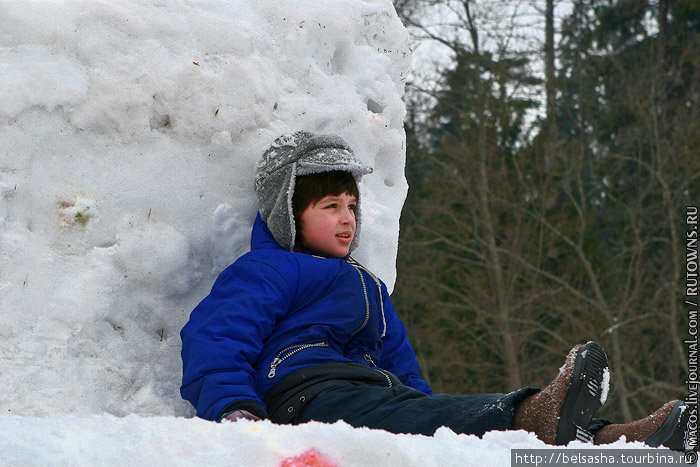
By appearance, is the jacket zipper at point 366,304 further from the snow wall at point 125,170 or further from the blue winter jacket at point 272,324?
the snow wall at point 125,170

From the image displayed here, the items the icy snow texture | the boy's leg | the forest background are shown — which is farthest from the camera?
the forest background

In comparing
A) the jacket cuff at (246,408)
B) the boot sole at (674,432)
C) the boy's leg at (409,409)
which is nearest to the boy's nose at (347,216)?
the boy's leg at (409,409)

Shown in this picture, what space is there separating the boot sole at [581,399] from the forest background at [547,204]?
37.5ft

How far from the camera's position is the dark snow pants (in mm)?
2408

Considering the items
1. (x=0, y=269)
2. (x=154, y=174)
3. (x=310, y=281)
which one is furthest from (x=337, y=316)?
(x=0, y=269)

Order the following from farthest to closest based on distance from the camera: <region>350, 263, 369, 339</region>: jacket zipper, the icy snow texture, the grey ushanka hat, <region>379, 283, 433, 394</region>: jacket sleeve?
<region>379, 283, 433, 394</region>: jacket sleeve → the grey ushanka hat → <region>350, 263, 369, 339</region>: jacket zipper → the icy snow texture

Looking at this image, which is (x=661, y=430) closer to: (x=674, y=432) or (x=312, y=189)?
(x=674, y=432)

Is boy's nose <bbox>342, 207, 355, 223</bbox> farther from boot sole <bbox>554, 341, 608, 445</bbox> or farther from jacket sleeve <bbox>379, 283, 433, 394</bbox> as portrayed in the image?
boot sole <bbox>554, 341, 608, 445</bbox>

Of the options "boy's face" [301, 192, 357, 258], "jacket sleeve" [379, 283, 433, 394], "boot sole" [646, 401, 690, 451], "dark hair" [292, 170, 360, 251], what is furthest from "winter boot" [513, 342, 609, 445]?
"dark hair" [292, 170, 360, 251]

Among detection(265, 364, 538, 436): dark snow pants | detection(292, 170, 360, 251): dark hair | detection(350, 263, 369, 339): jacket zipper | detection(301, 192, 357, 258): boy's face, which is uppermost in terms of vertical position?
detection(292, 170, 360, 251): dark hair

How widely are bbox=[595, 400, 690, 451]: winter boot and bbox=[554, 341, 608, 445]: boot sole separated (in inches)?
3.6

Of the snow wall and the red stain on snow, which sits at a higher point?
the snow wall

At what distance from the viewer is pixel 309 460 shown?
174 cm

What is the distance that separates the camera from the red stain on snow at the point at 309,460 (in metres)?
1.72
